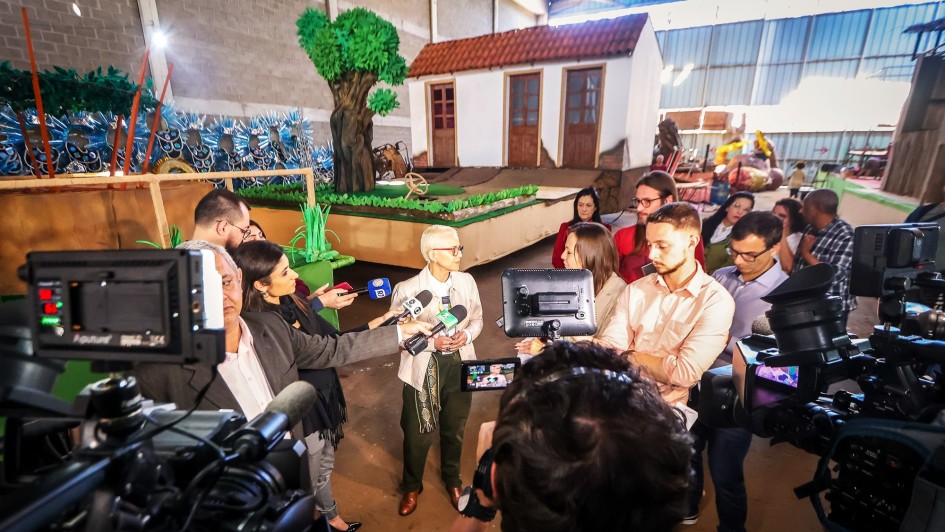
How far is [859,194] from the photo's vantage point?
25.0 feet

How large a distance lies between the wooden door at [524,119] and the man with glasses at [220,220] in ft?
31.4

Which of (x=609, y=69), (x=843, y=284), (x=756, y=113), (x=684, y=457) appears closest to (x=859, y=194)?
(x=609, y=69)

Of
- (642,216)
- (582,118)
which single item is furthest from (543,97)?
(642,216)

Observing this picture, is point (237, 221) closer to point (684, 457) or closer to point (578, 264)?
point (578, 264)

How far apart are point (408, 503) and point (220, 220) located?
194 centimetres

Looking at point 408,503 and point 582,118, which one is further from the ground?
point 582,118

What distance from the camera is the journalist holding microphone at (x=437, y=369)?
211cm

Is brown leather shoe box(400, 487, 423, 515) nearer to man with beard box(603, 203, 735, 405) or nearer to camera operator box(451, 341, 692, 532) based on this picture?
man with beard box(603, 203, 735, 405)

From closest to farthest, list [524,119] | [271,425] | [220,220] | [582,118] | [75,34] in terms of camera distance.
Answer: [271,425] → [220,220] → [75,34] → [582,118] → [524,119]

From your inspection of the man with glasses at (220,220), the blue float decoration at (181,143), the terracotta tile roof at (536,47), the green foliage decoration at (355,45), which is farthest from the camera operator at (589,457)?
the terracotta tile roof at (536,47)

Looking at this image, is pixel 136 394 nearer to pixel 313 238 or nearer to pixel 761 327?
pixel 761 327

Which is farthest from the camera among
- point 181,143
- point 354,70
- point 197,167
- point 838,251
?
point 197,167

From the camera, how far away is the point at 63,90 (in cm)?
308

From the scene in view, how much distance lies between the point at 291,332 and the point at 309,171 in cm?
275
